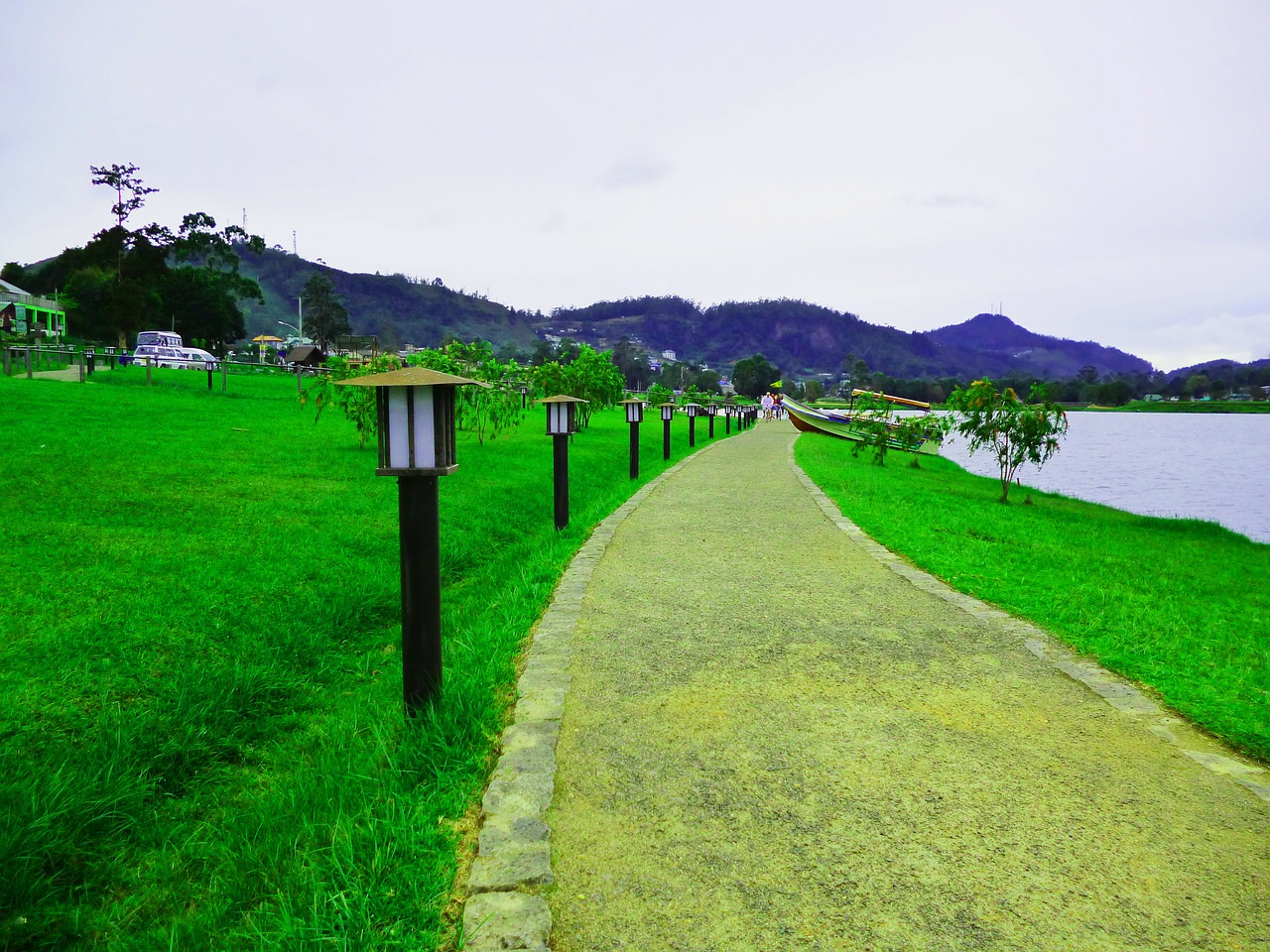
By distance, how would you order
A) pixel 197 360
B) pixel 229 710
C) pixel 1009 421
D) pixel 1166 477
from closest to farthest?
pixel 229 710, pixel 1009 421, pixel 1166 477, pixel 197 360

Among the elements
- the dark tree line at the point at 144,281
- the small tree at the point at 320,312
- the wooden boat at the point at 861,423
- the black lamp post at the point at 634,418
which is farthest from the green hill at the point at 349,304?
the black lamp post at the point at 634,418

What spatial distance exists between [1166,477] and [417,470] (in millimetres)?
31978

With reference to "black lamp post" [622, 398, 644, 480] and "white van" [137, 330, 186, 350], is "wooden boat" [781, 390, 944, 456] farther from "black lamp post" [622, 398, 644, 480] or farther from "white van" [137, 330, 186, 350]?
"white van" [137, 330, 186, 350]

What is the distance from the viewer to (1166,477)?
28.3 metres

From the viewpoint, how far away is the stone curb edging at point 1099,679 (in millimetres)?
3043

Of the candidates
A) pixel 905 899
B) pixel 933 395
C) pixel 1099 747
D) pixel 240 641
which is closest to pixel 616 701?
pixel 905 899

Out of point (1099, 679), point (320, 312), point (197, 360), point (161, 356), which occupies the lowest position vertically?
point (1099, 679)

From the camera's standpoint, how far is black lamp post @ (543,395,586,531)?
8.01 metres

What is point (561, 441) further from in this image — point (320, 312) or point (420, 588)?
point (320, 312)

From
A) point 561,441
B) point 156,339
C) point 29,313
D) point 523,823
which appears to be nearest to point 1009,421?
point 561,441

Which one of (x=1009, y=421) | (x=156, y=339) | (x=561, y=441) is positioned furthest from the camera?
(x=156, y=339)

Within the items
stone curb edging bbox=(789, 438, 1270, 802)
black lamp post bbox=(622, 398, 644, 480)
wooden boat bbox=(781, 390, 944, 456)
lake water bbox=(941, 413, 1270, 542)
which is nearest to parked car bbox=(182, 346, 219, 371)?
wooden boat bbox=(781, 390, 944, 456)

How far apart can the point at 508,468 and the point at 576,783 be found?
10.0 m

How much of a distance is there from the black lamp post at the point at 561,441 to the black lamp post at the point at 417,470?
4.58m
